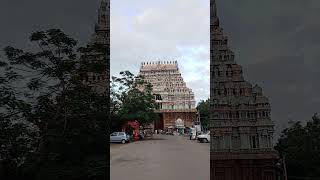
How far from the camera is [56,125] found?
383 inches

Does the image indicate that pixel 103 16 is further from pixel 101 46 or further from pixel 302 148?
pixel 302 148

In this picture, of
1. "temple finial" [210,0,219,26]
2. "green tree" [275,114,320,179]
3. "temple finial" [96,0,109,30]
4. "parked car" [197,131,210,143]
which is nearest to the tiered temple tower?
"temple finial" [96,0,109,30]

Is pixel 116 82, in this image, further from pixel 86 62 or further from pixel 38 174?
pixel 38 174

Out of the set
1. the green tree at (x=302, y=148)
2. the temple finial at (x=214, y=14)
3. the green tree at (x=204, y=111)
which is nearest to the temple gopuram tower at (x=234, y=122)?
the temple finial at (x=214, y=14)

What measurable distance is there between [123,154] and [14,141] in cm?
227

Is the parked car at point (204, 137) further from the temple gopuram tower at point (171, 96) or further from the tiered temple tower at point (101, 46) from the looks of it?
the tiered temple tower at point (101, 46)

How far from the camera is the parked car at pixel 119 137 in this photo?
1099cm

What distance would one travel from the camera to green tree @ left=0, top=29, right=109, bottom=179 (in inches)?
377

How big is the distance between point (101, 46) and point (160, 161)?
8.49 ft

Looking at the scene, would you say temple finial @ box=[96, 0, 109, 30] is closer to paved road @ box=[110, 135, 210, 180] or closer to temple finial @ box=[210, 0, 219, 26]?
temple finial @ box=[210, 0, 219, 26]

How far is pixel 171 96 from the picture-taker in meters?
13.2

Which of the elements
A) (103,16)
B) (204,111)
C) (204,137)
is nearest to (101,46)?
(103,16)

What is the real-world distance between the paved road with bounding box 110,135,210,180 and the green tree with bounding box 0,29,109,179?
2.43ft

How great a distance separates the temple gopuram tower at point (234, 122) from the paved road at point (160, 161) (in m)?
0.34
